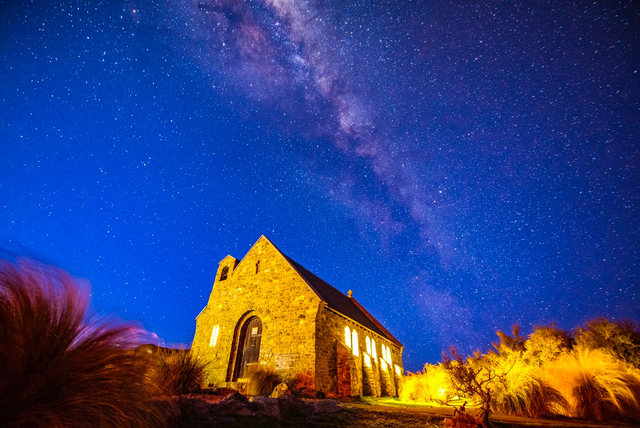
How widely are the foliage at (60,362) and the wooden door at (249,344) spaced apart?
1399cm

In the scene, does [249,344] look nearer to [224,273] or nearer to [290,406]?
[224,273]

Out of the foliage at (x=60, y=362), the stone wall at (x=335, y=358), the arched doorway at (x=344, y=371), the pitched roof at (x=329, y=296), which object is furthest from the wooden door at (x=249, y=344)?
the foliage at (x=60, y=362)

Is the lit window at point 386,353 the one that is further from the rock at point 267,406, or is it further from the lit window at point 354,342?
the rock at point 267,406

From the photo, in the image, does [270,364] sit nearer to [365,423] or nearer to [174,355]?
[174,355]

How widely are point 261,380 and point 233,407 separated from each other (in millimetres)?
8239

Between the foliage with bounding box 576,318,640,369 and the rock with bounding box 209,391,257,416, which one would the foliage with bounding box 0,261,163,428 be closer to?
the rock with bounding box 209,391,257,416

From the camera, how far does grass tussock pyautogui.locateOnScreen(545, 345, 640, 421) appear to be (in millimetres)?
7246

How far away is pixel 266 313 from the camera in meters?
16.5

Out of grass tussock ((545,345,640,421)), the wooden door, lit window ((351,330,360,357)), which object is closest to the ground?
grass tussock ((545,345,640,421))

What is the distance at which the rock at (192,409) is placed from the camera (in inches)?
175

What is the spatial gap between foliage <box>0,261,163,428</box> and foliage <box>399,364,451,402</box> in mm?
12495

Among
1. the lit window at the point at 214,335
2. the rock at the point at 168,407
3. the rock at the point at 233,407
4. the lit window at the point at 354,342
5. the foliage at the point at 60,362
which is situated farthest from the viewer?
the lit window at the point at 354,342

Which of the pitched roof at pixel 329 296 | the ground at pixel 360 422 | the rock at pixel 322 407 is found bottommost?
the ground at pixel 360 422

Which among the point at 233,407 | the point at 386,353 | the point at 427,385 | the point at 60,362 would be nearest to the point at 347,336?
the point at 427,385
